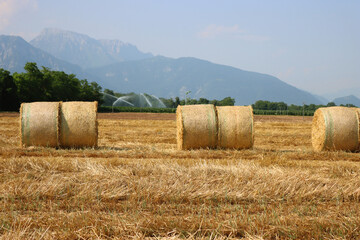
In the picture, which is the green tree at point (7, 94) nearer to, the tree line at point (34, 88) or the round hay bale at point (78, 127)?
the tree line at point (34, 88)

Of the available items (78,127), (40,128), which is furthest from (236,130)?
(40,128)

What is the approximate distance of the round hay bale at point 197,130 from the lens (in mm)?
11773

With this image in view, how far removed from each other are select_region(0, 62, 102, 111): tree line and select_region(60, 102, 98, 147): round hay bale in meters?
47.7

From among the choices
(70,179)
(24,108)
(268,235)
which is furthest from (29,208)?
(24,108)

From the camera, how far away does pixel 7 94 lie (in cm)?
5488

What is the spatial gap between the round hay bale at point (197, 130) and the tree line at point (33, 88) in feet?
163

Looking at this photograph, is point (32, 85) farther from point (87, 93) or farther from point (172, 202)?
point (172, 202)

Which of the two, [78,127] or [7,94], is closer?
[78,127]

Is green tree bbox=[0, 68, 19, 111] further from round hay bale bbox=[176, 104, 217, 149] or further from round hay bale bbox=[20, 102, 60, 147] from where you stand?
round hay bale bbox=[176, 104, 217, 149]

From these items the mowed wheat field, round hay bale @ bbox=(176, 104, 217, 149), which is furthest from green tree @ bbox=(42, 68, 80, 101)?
the mowed wheat field

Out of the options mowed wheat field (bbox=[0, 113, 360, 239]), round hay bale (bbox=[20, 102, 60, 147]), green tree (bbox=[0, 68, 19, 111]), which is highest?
green tree (bbox=[0, 68, 19, 111])

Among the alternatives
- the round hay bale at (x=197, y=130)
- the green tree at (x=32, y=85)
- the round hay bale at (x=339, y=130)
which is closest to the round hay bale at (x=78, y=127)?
the round hay bale at (x=197, y=130)

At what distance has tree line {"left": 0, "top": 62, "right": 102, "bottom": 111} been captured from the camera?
55.0 metres

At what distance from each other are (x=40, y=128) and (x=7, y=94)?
159 ft
